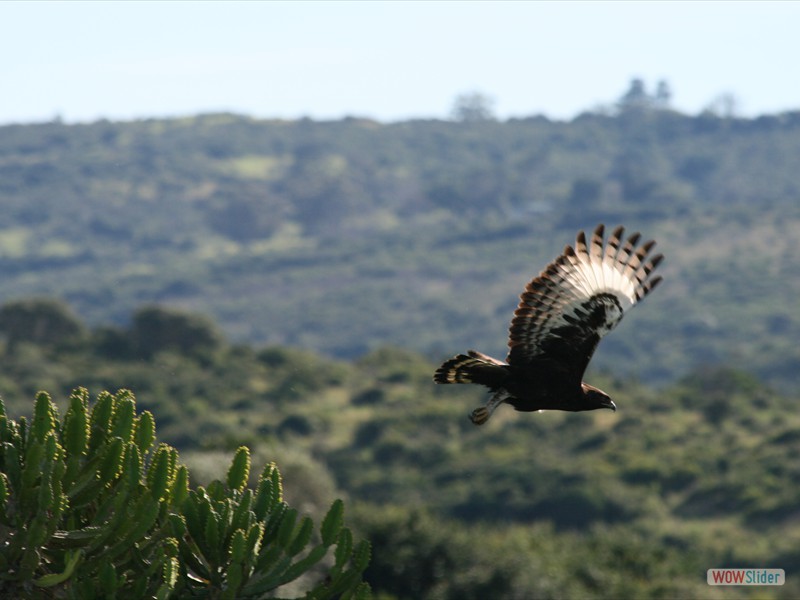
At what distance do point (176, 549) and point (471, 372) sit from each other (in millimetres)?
2513

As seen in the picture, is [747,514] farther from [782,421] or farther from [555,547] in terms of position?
[555,547]

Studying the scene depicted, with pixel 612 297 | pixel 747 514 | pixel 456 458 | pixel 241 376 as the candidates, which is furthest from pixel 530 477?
pixel 612 297

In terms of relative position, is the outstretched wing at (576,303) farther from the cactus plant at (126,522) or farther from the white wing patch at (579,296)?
the cactus plant at (126,522)

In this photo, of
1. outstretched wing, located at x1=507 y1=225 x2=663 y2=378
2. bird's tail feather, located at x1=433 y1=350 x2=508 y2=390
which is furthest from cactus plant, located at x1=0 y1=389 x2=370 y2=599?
outstretched wing, located at x1=507 y1=225 x2=663 y2=378

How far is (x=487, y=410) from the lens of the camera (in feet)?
36.2

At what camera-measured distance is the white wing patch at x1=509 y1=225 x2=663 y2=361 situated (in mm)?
11508

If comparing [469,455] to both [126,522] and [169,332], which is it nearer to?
[169,332]

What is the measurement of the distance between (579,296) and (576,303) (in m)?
0.06

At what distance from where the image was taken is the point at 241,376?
10206cm

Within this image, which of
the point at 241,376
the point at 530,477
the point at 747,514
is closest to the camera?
the point at 747,514

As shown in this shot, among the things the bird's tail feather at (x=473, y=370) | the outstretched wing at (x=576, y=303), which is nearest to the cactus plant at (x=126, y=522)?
the bird's tail feather at (x=473, y=370)

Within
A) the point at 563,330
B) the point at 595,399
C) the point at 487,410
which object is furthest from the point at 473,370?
the point at 595,399

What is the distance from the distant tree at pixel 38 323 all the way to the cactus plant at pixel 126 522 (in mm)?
93058

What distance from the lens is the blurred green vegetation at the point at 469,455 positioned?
4178 cm
